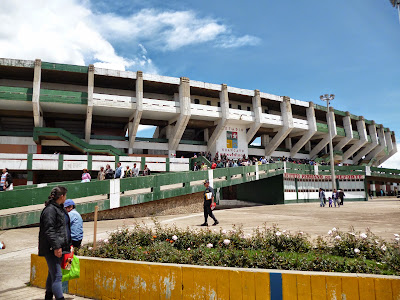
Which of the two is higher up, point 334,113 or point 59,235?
point 334,113

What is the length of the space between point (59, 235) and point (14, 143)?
2717cm

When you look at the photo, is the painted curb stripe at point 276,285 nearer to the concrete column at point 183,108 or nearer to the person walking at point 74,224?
the person walking at point 74,224

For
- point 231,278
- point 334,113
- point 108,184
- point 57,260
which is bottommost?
point 231,278

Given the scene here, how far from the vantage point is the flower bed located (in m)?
3.83

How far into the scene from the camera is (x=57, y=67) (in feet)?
86.2

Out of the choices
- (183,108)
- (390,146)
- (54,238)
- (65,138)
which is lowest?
(54,238)

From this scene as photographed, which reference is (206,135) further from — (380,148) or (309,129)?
(380,148)

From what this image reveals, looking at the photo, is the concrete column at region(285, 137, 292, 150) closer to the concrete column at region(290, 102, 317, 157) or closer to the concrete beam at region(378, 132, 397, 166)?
the concrete column at region(290, 102, 317, 157)

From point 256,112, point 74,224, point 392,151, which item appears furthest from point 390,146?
point 74,224

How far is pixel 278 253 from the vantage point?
4664 millimetres

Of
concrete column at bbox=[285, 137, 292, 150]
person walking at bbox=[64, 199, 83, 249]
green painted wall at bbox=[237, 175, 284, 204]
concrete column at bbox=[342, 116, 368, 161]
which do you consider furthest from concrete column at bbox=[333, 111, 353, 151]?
person walking at bbox=[64, 199, 83, 249]

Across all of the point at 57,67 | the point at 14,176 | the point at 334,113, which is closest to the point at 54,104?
the point at 57,67

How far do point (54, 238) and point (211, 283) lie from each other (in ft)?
6.90

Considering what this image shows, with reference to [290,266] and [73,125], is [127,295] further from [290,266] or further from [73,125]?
[73,125]
